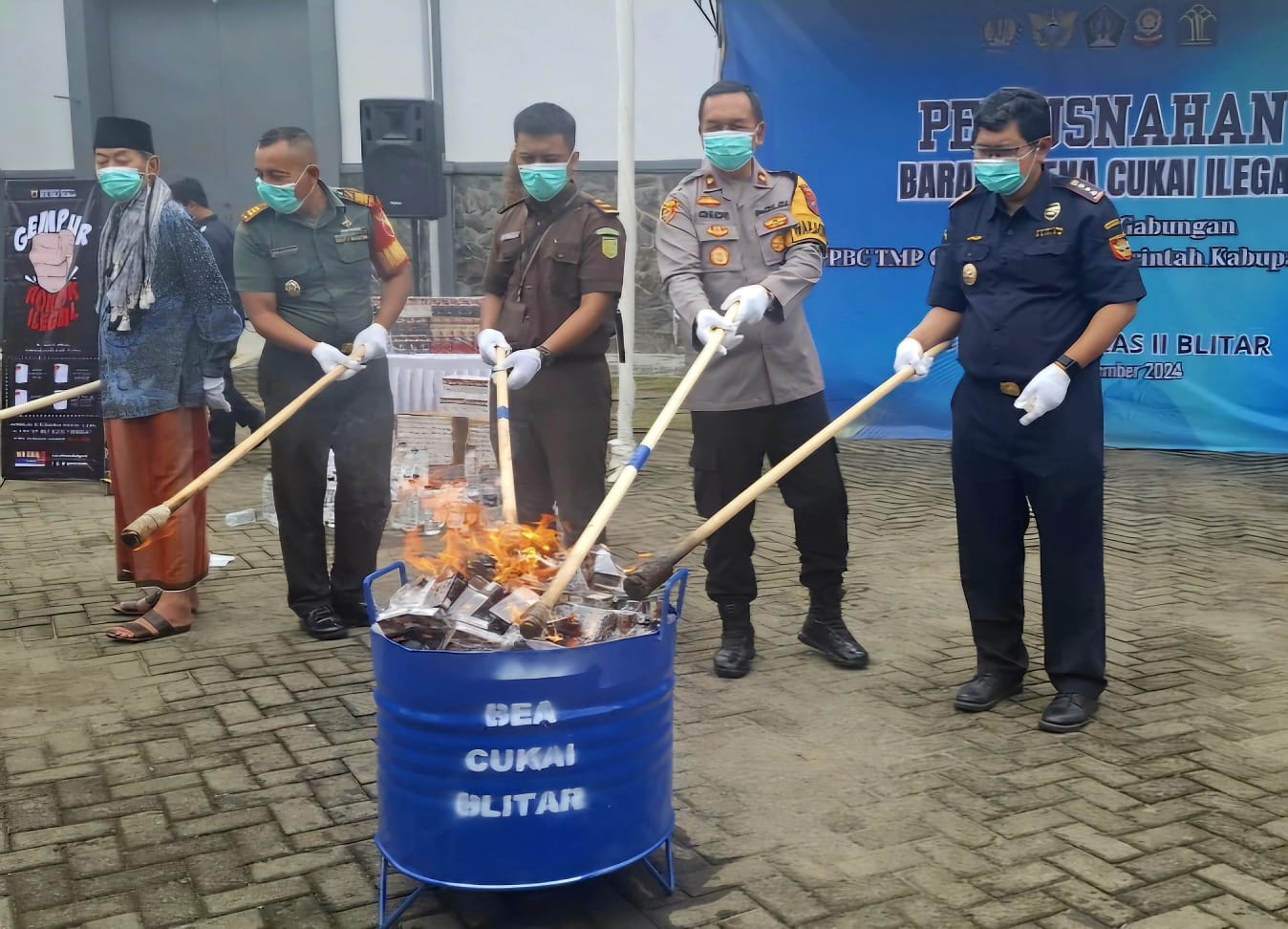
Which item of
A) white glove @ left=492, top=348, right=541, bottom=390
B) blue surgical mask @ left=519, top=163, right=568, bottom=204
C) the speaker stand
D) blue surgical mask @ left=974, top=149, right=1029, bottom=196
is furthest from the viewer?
the speaker stand

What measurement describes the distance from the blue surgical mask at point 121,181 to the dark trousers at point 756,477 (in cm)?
263

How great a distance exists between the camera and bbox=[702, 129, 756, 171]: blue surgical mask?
4805 millimetres

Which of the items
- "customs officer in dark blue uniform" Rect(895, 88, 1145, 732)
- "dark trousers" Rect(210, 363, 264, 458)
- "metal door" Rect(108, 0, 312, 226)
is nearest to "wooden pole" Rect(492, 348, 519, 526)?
"customs officer in dark blue uniform" Rect(895, 88, 1145, 732)

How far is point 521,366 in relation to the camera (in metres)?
4.74

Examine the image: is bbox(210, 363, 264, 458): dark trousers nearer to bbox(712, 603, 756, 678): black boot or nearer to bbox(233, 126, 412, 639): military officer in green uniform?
bbox(233, 126, 412, 639): military officer in green uniform

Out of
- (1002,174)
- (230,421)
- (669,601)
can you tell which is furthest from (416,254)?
(669,601)

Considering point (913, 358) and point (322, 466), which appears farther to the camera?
point (322, 466)

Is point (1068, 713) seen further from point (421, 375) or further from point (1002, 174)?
point (421, 375)

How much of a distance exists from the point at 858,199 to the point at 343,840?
23.7 feet

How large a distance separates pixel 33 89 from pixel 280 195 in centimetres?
1211

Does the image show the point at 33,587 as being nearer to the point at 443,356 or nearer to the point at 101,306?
the point at 101,306

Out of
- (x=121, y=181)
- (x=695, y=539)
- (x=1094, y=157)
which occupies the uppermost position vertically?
(x=1094, y=157)

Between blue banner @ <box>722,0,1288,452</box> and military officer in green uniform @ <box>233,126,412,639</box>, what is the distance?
191 inches

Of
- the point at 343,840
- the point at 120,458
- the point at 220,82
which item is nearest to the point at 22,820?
the point at 343,840
